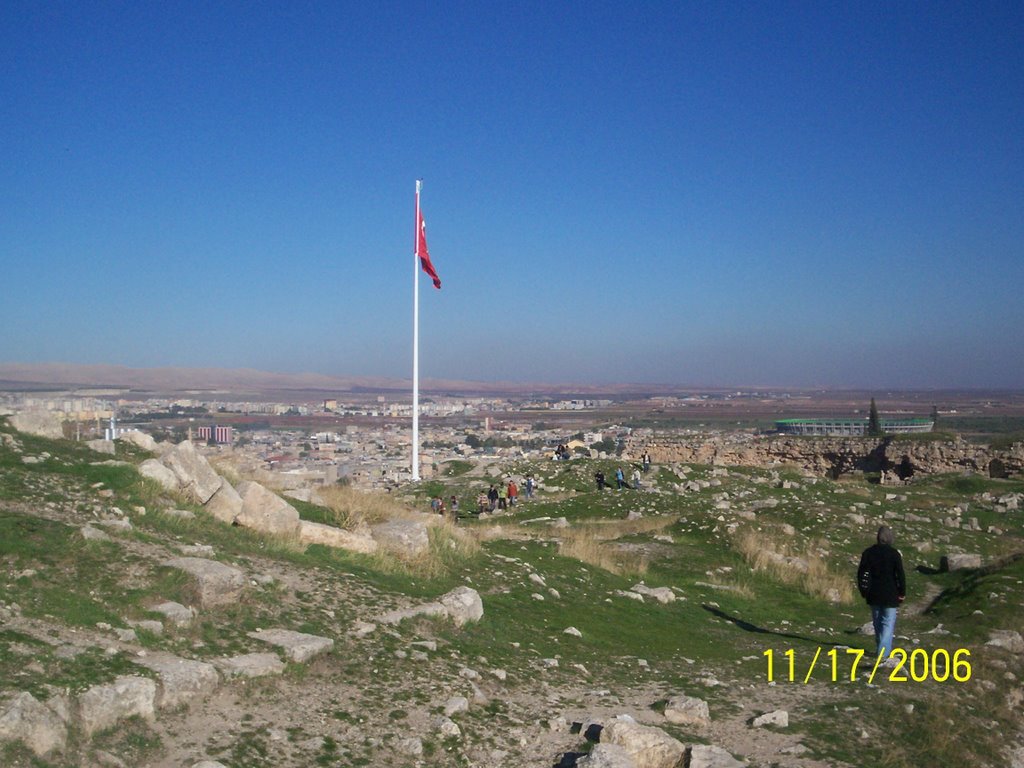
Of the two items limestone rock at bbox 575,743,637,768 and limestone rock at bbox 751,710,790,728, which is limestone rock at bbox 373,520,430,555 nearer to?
limestone rock at bbox 751,710,790,728

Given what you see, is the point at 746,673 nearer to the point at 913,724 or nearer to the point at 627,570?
the point at 913,724

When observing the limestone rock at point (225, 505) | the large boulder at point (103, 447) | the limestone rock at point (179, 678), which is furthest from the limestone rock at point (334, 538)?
the limestone rock at point (179, 678)

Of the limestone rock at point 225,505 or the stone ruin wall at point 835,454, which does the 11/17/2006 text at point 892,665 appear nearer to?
the limestone rock at point 225,505

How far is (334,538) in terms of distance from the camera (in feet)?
39.3

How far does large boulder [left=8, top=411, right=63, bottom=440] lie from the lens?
14461mm

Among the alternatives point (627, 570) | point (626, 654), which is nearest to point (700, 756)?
point (626, 654)

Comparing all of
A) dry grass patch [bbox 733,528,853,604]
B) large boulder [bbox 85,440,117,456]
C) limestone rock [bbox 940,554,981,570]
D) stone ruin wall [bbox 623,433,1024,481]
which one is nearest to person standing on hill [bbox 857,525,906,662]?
dry grass patch [bbox 733,528,853,604]

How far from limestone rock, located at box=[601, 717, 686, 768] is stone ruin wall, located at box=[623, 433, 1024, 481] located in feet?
114

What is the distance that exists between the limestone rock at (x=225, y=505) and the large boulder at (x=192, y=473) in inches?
13.8

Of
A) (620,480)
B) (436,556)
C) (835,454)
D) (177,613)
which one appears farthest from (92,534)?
(835,454)

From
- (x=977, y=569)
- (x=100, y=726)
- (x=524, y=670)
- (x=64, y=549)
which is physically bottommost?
(x=977, y=569)

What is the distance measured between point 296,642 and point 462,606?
8.30ft

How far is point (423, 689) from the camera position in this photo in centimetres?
743

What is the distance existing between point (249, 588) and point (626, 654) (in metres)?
4.54
